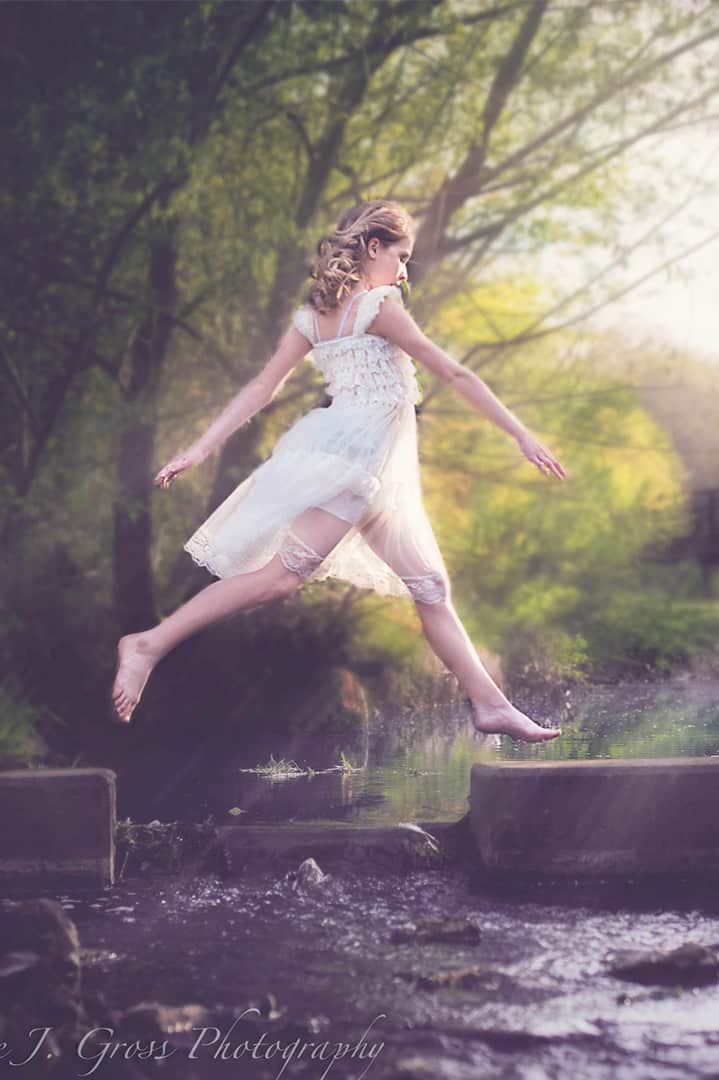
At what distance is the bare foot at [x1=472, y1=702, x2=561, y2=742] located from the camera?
474cm

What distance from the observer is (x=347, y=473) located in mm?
4637

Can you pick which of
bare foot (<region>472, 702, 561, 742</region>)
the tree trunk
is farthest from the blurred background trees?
bare foot (<region>472, 702, 561, 742</region>)

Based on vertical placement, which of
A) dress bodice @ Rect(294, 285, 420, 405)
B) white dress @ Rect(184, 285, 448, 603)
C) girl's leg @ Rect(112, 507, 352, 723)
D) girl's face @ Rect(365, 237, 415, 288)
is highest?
girl's face @ Rect(365, 237, 415, 288)

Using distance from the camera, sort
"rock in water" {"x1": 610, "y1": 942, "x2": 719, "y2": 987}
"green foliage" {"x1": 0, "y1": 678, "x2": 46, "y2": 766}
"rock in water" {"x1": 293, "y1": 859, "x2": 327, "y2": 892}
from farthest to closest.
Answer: "green foliage" {"x1": 0, "y1": 678, "x2": 46, "y2": 766} < "rock in water" {"x1": 293, "y1": 859, "x2": 327, "y2": 892} < "rock in water" {"x1": 610, "y1": 942, "x2": 719, "y2": 987}

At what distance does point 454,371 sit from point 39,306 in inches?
239

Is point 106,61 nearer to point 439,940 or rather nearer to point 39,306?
point 39,306

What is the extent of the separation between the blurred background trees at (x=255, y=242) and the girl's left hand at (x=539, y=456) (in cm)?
445

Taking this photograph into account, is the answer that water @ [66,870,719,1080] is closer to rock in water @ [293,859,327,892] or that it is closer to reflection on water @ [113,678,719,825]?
rock in water @ [293,859,327,892]

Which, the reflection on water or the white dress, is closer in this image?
the white dress

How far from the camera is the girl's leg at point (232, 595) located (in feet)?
15.2

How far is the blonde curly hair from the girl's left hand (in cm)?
90

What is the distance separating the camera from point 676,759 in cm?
455

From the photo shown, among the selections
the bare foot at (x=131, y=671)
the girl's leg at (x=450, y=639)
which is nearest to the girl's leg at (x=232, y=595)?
the bare foot at (x=131, y=671)

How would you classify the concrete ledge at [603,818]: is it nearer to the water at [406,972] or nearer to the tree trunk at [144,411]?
the water at [406,972]
